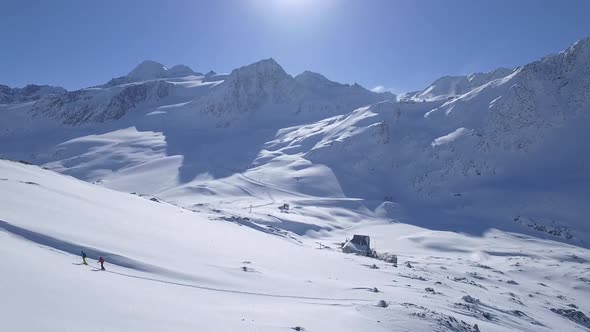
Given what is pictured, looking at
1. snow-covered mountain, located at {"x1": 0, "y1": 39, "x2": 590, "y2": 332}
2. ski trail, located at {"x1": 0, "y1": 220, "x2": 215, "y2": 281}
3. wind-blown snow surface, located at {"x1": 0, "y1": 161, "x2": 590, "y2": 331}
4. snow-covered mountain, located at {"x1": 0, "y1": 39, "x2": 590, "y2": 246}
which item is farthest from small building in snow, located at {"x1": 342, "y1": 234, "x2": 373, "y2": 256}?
ski trail, located at {"x1": 0, "y1": 220, "x2": 215, "y2": 281}

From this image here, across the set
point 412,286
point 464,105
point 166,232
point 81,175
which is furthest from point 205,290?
point 464,105

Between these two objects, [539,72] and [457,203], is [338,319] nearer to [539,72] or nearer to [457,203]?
[457,203]

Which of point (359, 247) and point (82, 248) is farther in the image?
point (359, 247)

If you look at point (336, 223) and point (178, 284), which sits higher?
point (336, 223)

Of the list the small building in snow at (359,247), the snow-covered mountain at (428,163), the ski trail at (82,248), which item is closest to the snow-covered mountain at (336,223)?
the ski trail at (82,248)

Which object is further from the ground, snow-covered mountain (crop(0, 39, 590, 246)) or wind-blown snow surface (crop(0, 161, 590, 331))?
snow-covered mountain (crop(0, 39, 590, 246))

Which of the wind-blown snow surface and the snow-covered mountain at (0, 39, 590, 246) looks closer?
the wind-blown snow surface

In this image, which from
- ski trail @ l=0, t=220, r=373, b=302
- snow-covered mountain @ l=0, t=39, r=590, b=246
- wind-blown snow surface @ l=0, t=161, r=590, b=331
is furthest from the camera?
snow-covered mountain @ l=0, t=39, r=590, b=246

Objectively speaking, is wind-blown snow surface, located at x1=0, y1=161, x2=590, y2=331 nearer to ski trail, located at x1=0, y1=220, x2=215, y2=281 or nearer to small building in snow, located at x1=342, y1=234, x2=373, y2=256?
ski trail, located at x1=0, y1=220, x2=215, y2=281

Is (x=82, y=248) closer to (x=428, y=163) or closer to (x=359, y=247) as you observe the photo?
(x=359, y=247)

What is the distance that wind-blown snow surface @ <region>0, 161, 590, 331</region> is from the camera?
13031 millimetres

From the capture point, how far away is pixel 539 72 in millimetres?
171750

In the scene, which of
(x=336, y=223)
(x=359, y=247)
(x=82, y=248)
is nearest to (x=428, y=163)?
(x=336, y=223)

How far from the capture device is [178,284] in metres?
20.3
